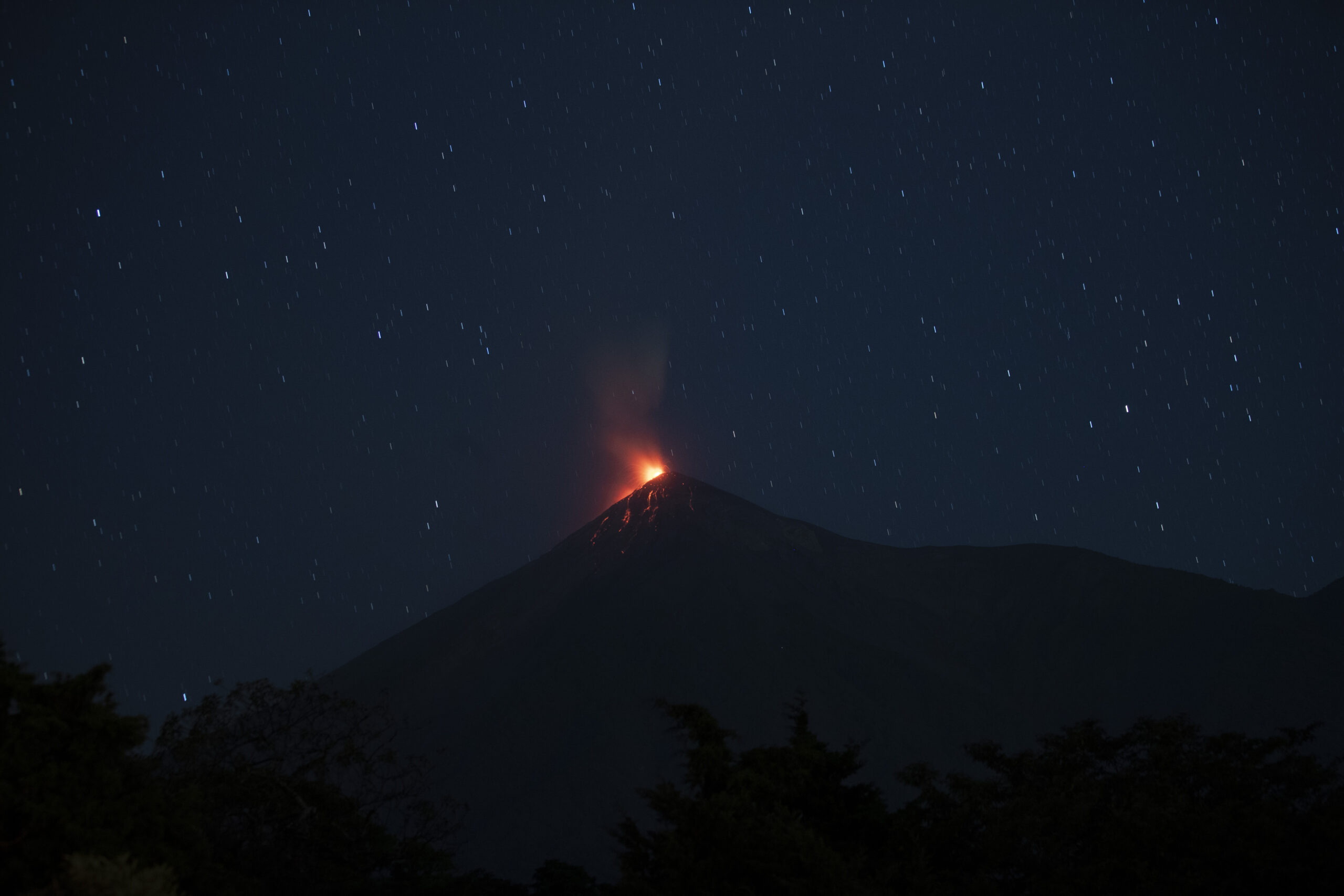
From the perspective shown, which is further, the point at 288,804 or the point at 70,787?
the point at 288,804

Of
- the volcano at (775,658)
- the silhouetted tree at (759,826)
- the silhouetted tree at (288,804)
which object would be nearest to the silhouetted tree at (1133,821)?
the silhouetted tree at (759,826)

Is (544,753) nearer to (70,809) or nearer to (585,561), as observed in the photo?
(585,561)

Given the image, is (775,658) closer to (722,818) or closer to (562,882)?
(562,882)

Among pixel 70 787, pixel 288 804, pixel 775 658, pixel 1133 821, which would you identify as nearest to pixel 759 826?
pixel 1133 821

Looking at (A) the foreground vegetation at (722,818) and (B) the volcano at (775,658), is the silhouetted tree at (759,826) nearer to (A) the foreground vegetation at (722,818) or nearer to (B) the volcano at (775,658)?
(A) the foreground vegetation at (722,818)

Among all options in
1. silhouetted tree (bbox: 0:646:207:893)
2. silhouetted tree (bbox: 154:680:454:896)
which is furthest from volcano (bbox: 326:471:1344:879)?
Answer: silhouetted tree (bbox: 0:646:207:893)

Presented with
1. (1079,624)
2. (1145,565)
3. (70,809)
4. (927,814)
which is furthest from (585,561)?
(70,809)

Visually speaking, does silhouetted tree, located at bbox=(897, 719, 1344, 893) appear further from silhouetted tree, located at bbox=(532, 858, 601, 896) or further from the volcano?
the volcano

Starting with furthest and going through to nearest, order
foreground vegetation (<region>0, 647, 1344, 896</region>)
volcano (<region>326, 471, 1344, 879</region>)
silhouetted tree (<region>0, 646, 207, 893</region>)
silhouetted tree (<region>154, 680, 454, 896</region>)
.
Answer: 1. volcano (<region>326, 471, 1344, 879</region>)
2. silhouetted tree (<region>154, 680, 454, 896</region>)
3. foreground vegetation (<region>0, 647, 1344, 896</region>)
4. silhouetted tree (<region>0, 646, 207, 893</region>)
